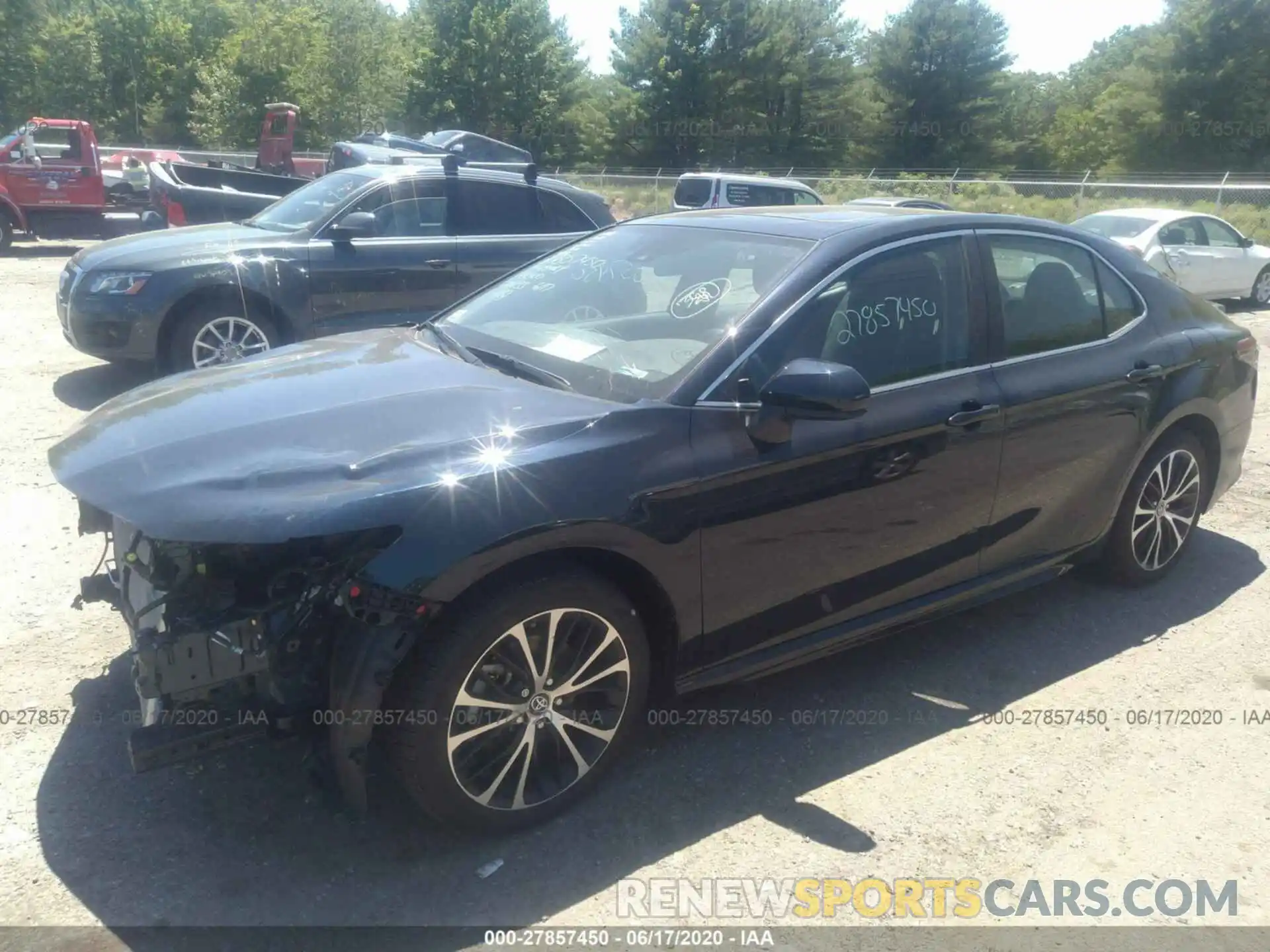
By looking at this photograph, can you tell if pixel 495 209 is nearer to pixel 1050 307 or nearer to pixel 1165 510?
pixel 1050 307

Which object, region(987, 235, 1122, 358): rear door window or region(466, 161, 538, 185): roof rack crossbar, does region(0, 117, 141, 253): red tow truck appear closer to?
region(466, 161, 538, 185): roof rack crossbar

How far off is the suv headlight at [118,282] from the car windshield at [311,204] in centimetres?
110

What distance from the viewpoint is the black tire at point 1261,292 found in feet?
50.1

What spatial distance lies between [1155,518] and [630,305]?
270cm

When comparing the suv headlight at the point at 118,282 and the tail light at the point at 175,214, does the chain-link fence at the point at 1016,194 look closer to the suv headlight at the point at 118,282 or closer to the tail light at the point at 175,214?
the tail light at the point at 175,214

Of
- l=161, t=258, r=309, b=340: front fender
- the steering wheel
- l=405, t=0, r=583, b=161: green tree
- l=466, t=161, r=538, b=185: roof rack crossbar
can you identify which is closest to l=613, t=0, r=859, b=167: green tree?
l=405, t=0, r=583, b=161: green tree

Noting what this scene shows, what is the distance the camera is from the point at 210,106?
43312mm

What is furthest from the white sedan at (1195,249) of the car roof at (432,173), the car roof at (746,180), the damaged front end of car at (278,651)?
the damaged front end of car at (278,651)

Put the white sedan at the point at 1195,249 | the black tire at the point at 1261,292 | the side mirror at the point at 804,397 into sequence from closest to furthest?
the side mirror at the point at 804,397 < the white sedan at the point at 1195,249 < the black tire at the point at 1261,292

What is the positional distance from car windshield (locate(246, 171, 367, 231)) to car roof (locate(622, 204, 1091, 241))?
4.24m

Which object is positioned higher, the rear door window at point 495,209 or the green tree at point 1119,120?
the green tree at point 1119,120

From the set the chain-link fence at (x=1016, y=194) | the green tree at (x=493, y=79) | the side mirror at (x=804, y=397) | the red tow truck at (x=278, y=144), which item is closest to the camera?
the side mirror at (x=804, y=397)

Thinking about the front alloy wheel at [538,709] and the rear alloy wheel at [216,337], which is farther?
the rear alloy wheel at [216,337]

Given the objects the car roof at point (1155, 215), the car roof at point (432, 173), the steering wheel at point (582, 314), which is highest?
the car roof at point (432, 173)
